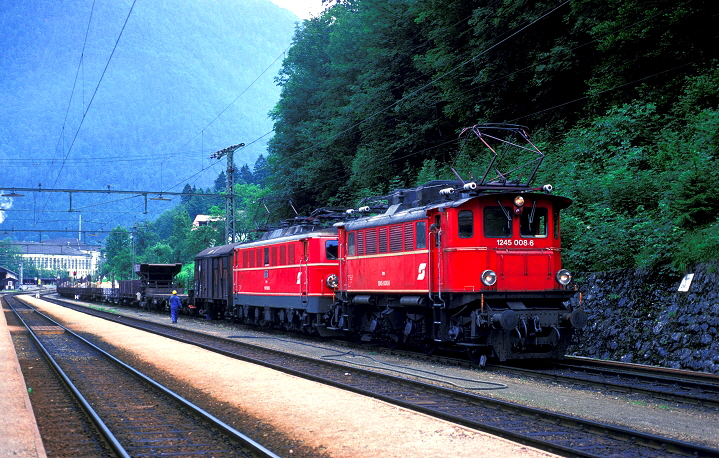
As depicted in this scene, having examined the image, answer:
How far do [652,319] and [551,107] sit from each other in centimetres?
1472

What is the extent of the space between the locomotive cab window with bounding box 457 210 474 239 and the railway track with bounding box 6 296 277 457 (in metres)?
7.46

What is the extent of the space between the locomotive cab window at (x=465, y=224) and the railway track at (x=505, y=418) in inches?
152

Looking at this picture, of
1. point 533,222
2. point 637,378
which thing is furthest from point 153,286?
point 637,378

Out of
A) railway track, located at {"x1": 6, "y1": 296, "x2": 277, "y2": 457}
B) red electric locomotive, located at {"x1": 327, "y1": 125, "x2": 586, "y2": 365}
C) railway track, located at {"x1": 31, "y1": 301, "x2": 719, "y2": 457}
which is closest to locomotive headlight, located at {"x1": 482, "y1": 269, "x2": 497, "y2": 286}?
red electric locomotive, located at {"x1": 327, "y1": 125, "x2": 586, "y2": 365}

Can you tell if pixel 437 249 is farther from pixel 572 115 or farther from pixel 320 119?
pixel 320 119

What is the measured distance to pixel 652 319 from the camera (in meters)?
18.3

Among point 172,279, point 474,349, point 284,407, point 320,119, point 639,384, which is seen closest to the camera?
point 284,407

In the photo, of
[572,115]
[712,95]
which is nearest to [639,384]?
[712,95]

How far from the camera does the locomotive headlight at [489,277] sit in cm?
1700

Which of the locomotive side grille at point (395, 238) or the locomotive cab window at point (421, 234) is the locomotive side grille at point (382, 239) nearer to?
the locomotive side grille at point (395, 238)

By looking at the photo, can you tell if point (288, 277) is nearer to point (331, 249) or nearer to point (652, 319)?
point (331, 249)

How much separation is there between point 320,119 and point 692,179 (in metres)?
38.5

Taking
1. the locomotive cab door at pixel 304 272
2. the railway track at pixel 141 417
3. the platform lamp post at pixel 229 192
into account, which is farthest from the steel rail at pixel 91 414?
the platform lamp post at pixel 229 192

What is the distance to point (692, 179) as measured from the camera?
18156mm
